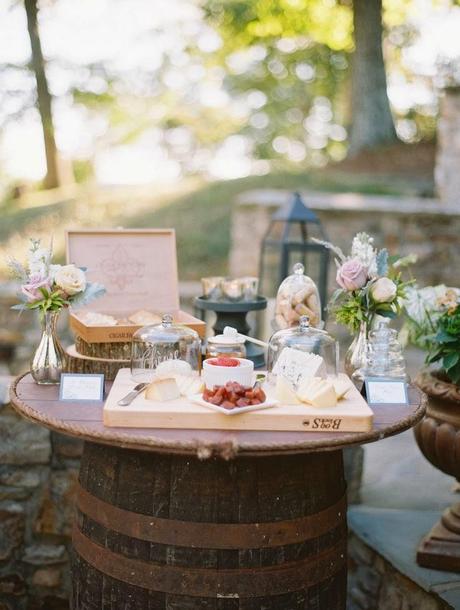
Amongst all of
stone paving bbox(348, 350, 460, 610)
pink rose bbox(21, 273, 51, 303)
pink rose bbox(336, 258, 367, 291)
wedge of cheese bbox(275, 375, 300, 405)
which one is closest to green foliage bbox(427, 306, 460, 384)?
pink rose bbox(336, 258, 367, 291)

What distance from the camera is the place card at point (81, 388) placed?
7.23 ft

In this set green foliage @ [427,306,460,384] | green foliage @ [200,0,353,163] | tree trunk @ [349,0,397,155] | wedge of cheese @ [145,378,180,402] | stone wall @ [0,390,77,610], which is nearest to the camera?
wedge of cheese @ [145,378,180,402]

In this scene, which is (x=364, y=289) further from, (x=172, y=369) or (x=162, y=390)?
(x=162, y=390)

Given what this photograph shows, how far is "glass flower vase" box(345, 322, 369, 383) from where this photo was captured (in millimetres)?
2473

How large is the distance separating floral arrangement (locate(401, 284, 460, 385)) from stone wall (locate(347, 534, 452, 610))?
784 millimetres

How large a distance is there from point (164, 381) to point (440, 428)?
1.24m

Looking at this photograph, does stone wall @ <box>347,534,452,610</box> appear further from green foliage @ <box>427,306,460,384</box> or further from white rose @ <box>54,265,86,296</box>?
white rose @ <box>54,265,86,296</box>

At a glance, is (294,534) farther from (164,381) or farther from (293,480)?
(164,381)

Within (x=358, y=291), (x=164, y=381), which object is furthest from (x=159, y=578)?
(x=358, y=291)

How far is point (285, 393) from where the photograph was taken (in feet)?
6.81

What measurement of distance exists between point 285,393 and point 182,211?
7514 mm

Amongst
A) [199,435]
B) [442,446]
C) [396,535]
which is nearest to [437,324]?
[442,446]

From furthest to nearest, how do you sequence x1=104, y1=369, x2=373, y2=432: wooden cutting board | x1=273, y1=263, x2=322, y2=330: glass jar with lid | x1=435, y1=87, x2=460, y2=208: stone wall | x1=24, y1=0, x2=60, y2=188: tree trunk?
x1=24, y1=0, x2=60, y2=188: tree trunk, x1=435, y1=87, x2=460, y2=208: stone wall, x1=273, y1=263, x2=322, y2=330: glass jar with lid, x1=104, y1=369, x2=373, y2=432: wooden cutting board

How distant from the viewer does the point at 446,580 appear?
9.29ft
